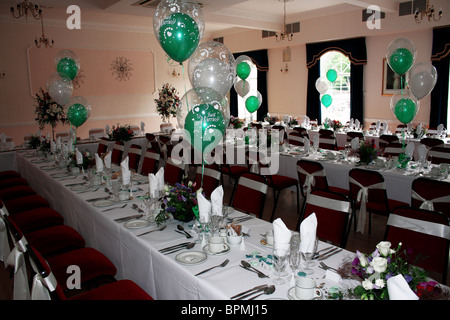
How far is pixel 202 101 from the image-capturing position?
3490 millimetres

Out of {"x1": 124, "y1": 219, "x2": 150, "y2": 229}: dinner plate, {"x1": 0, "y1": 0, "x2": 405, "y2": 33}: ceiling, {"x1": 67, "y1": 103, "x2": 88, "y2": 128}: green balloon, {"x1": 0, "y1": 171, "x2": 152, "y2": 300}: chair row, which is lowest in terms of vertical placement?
{"x1": 0, "y1": 171, "x2": 152, "y2": 300}: chair row

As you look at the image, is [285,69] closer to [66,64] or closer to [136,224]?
[66,64]

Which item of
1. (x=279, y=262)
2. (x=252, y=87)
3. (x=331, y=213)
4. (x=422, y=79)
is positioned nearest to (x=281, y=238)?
(x=279, y=262)

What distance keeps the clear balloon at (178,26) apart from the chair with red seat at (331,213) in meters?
1.86

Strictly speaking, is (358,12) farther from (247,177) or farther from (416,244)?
(416,244)

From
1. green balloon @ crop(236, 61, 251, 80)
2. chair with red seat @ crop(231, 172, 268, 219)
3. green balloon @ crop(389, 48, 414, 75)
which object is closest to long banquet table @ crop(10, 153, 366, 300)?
chair with red seat @ crop(231, 172, 268, 219)

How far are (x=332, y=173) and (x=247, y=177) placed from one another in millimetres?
2038

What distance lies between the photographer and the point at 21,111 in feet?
34.7

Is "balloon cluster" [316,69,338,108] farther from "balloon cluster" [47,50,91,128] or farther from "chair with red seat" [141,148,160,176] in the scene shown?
"balloon cluster" [47,50,91,128]

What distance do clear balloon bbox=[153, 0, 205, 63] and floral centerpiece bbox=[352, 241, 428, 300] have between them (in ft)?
8.35

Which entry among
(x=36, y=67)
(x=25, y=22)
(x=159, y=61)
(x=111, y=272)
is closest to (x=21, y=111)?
(x=36, y=67)

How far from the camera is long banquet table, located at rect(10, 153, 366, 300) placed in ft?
6.66

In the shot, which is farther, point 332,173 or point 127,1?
point 127,1

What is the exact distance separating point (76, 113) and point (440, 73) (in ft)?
28.3
